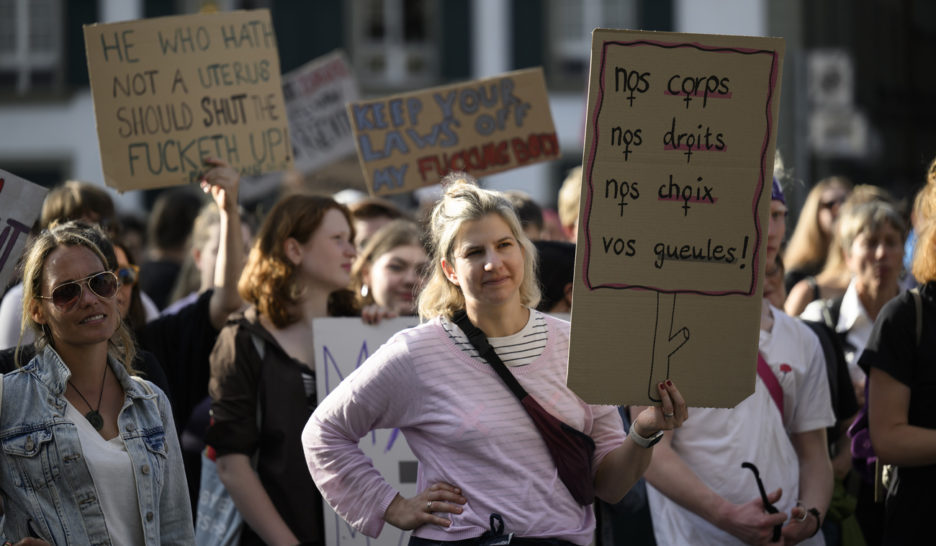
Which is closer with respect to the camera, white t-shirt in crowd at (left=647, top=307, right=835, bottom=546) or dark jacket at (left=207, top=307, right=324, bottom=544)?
white t-shirt in crowd at (left=647, top=307, right=835, bottom=546)

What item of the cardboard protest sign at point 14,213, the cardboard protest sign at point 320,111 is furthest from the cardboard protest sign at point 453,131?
the cardboard protest sign at point 14,213

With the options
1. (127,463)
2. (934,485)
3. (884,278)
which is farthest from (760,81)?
(884,278)

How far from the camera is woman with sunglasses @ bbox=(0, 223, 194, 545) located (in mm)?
3346

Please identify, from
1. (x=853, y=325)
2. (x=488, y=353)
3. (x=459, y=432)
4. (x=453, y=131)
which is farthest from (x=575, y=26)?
(x=459, y=432)

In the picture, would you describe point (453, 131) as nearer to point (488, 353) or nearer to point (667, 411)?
point (488, 353)

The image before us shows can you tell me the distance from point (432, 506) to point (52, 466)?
972mm

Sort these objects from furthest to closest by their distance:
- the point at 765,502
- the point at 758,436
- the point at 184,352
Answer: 1. the point at 184,352
2. the point at 758,436
3. the point at 765,502

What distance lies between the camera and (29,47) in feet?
74.0

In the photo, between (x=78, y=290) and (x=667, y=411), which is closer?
(x=667, y=411)

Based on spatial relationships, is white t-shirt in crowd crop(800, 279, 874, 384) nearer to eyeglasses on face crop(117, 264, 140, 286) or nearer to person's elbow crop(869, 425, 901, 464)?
person's elbow crop(869, 425, 901, 464)

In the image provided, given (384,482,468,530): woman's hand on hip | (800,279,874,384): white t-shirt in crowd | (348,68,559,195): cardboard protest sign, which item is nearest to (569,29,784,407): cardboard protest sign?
(384,482,468,530): woman's hand on hip

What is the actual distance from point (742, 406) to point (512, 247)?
3.51 ft

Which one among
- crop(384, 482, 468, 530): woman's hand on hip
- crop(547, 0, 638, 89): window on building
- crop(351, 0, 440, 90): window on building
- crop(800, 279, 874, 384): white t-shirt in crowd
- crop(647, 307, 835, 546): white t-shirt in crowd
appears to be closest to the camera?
crop(384, 482, 468, 530): woman's hand on hip

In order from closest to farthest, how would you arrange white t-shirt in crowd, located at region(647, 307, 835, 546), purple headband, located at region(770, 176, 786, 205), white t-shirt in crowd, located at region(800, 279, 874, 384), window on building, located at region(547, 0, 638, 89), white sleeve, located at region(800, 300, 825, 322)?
white t-shirt in crowd, located at region(647, 307, 835, 546), purple headband, located at region(770, 176, 786, 205), white t-shirt in crowd, located at region(800, 279, 874, 384), white sleeve, located at region(800, 300, 825, 322), window on building, located at region(547, 0, 638, 89)
